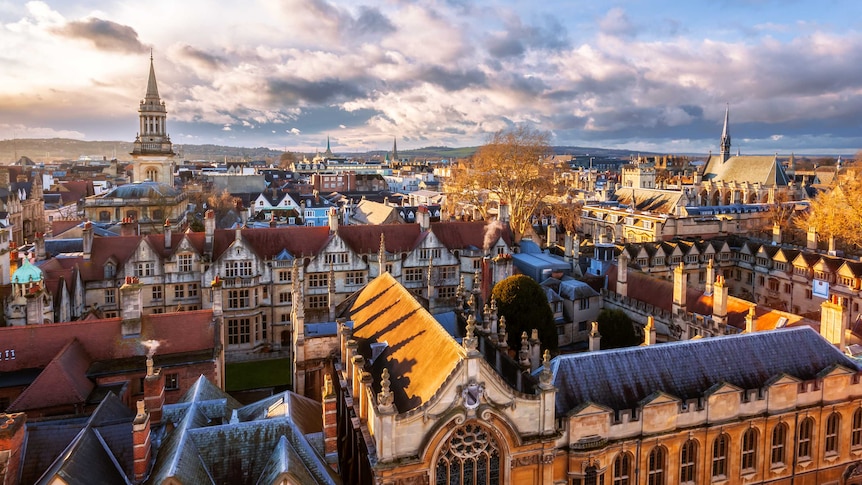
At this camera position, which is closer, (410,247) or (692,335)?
(692,335)

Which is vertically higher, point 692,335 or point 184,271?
point 184,271

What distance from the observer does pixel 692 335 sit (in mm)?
36188

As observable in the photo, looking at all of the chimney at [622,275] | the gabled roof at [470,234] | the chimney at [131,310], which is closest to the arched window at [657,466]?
the chimney at [622,275]

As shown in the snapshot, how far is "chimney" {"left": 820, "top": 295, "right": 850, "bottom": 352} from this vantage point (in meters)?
27.4

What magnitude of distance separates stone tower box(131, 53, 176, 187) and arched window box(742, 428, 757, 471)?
262ft

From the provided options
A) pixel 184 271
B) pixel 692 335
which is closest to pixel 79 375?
pixel 184 271

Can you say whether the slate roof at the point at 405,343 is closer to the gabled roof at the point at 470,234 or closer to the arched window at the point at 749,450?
the arched window at the point at 749,450

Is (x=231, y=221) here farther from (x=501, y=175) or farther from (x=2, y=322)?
(x=2, y=322)

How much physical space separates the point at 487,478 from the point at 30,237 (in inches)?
3182

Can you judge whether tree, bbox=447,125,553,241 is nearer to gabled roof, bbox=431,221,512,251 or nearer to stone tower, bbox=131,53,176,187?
gabled roof, bbox=431,221,512,251

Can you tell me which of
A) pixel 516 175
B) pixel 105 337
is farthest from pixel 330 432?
pixel 516 175

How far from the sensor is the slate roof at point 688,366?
835 inches

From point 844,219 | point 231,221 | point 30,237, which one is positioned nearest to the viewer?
point 844,219

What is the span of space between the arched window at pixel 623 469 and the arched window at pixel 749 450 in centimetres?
481
